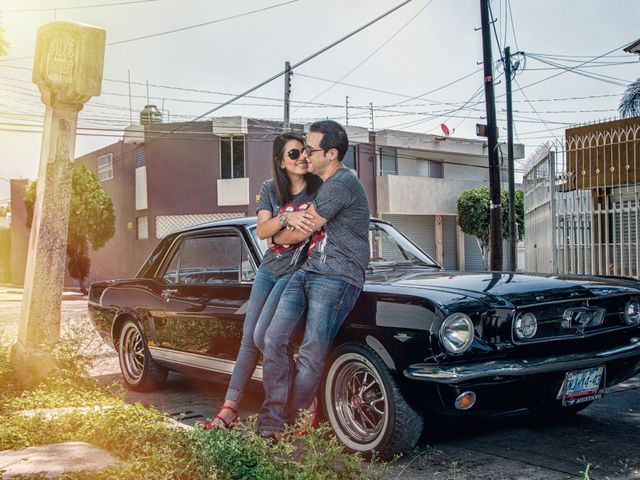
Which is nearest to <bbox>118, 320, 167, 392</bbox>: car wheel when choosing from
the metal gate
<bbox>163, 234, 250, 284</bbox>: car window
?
<bbox>163, 234, 250, 284</bbox>: car window

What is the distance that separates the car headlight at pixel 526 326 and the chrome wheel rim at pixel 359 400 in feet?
2.79

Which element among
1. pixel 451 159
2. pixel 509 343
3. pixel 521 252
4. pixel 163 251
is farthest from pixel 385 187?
pixel 509 343

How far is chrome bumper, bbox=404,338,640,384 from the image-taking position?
383 centimetres

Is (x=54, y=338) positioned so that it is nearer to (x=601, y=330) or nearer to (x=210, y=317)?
(x=210, y=317)

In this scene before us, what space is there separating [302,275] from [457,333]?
102cm

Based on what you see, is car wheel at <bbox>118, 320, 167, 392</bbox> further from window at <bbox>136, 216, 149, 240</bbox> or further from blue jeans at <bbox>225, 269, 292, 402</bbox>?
window at <bbox>136, 216, 149, 240</bbox>

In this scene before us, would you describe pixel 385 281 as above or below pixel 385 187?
below

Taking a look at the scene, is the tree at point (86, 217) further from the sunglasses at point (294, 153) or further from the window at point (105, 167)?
the sunglasses at point (294, 153)

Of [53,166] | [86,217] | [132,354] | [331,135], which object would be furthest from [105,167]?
[331,135]

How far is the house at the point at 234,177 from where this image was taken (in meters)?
27.7

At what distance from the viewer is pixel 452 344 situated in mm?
3957

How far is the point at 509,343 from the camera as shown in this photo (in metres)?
4.07

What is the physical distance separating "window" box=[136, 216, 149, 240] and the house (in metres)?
0.04

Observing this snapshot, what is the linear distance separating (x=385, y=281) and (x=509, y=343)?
3.01 ft
